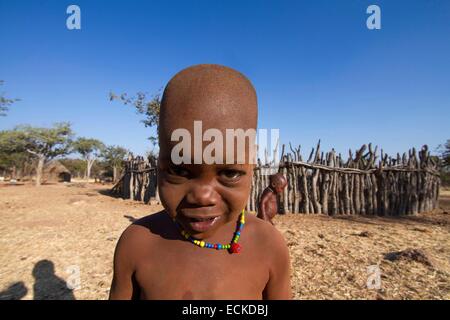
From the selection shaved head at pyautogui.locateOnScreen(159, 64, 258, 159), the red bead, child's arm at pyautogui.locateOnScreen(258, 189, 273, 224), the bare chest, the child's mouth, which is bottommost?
child's arm at pyautogui.locateOnScreen(258, 189, 273, 224)

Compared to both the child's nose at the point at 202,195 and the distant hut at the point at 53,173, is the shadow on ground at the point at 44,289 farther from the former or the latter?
the distant hut at the point at 53,173

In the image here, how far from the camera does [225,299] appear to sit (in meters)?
1.29

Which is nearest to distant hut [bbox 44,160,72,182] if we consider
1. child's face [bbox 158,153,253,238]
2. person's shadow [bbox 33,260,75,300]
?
person's shadow [bbox 33,260,75,300]

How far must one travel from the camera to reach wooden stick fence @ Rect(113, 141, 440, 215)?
31.9 feet

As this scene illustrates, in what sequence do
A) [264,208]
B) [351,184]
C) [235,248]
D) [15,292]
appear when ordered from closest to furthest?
[235,248] < [15,292] < [264,208] < [351,184]

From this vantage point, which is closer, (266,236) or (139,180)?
(266,236)

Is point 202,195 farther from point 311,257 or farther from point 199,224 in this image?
point 311,257

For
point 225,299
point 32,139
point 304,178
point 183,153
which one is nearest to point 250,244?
point 225,299

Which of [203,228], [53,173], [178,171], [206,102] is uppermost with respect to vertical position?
[206,102]

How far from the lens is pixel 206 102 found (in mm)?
1153

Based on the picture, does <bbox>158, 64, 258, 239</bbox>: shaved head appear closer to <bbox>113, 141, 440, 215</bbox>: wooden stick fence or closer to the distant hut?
<bbox>113, 141, 440, 215</bbox>: wooden stick fence

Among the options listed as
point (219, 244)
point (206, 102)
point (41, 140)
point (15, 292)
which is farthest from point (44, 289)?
point (41, 140)

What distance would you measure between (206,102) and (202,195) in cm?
43

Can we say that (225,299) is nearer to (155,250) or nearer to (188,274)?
(188,274)
